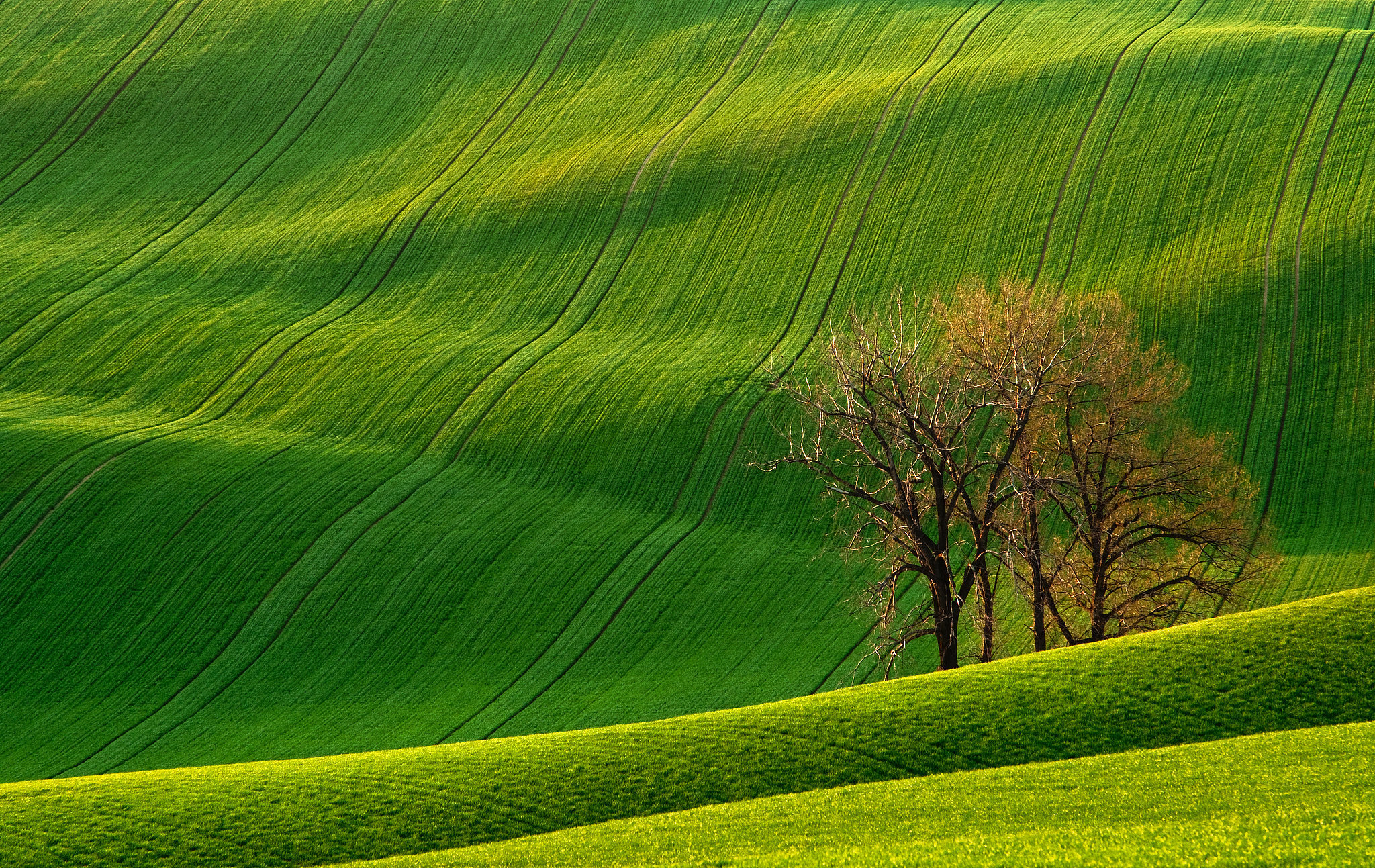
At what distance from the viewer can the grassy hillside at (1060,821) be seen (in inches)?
543

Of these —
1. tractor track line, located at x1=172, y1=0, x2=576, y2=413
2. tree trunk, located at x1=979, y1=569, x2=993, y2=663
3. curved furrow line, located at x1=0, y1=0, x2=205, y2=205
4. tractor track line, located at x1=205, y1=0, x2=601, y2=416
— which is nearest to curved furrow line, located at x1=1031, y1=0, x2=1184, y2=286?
tree trunk, located at x1=979, y1=569, x2=993, y2=663

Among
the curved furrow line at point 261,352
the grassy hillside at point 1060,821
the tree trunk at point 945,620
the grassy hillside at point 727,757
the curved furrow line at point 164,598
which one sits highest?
the curved furrow line at point 261,352

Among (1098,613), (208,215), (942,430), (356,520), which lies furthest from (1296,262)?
(208,215)

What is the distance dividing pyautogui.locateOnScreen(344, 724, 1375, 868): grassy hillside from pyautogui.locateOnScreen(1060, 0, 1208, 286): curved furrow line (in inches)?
1158

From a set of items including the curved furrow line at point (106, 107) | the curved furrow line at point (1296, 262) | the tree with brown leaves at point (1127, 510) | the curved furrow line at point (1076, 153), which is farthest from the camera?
the curved furrow line at point (106, 107)

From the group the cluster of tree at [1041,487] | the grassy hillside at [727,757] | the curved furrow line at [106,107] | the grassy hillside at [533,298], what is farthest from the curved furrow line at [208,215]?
the grassy hillside at [727,757]

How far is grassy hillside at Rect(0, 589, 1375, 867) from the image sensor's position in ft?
63.3

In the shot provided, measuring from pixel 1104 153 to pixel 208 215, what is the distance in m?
40.4

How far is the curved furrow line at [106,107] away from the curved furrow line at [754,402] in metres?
39.0

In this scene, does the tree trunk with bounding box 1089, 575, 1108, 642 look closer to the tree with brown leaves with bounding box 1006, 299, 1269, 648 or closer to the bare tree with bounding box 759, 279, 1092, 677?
the tree with brown leaves with bounding box 1006, 299, 1269, 648

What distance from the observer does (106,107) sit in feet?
212

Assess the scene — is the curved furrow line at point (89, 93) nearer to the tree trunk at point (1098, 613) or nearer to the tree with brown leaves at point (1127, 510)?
the tree with brown leaves at point (1127, 510)

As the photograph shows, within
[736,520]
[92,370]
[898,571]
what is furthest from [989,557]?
[92,370]

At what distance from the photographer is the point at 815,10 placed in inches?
2608
